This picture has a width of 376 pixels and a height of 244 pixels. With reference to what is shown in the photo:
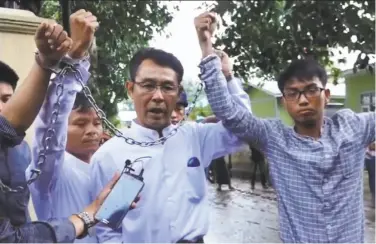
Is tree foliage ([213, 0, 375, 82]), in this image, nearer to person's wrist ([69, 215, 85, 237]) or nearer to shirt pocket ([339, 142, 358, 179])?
shirt pocket ([339, 142, 358, 179])

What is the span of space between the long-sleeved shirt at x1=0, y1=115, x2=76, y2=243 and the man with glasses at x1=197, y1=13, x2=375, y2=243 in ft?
2.99

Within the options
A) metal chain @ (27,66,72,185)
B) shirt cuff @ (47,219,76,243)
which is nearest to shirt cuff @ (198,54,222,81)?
metal chain @ (27,66,72,185)

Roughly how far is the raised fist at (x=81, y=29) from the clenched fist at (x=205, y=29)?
0.64m

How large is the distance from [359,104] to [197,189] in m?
16.4

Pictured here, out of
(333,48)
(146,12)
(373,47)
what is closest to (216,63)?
(373,47)

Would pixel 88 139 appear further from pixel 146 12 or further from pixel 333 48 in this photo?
pixel 146 12

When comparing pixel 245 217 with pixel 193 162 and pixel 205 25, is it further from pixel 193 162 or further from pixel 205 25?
pixel 205 25

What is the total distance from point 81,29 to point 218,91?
731 mm

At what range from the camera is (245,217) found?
9.13m

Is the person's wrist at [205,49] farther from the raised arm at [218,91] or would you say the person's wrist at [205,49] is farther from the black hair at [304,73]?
the black hair at [304,73]

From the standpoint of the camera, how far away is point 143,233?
2.18 metres

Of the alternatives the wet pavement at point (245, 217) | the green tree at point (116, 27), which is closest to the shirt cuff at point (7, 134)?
the wet pavement at point (245, 217)

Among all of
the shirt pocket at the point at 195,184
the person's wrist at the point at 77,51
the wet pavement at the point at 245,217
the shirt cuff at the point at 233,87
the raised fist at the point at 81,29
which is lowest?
the wet pavement at the point at 245,217

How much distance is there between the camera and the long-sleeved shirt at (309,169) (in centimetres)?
223
